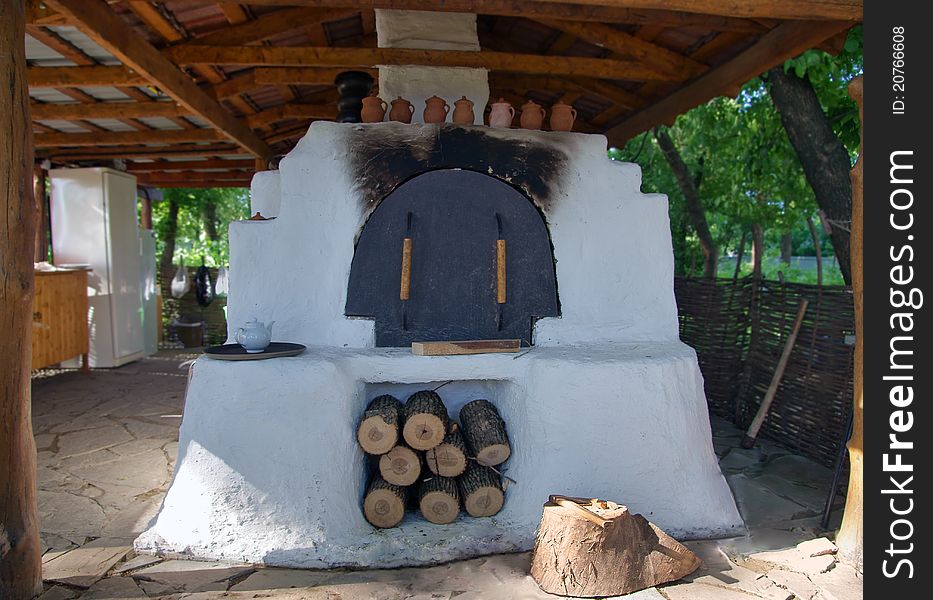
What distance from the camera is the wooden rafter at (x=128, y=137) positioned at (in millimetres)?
6102

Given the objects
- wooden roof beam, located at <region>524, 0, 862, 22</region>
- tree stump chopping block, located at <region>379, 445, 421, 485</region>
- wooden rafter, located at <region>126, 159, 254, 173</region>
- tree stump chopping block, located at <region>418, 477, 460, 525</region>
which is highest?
wooden rafter, located at <region>126, 159, 254, 173</region>

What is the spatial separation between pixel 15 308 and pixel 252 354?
3.14ft

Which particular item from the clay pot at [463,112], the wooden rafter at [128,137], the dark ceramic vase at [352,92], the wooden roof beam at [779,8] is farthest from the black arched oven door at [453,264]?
the wooden rafter at [128,137]

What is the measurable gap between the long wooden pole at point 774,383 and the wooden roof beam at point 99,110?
488 centimetres

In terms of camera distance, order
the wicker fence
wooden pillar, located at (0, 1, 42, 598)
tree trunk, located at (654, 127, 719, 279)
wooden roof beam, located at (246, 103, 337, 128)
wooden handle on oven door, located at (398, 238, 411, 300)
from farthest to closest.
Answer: tree trunk, located at (654, 127, 719, 279) < wooden roof beam, located at (246, 103, 337, 128) < the wicker fence < wooden handle on oven door, located at (398, 238, 411, 300) < wooden pillar, located at (0, 1, 42, 598)

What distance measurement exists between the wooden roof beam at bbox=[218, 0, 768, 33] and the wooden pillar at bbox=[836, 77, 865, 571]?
95 cm

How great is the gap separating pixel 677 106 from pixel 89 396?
573 cm

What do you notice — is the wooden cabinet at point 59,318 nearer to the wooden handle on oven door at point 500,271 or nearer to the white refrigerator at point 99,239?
the white refrigerator at point 99,239

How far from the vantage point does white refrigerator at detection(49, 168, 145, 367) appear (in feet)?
23.3

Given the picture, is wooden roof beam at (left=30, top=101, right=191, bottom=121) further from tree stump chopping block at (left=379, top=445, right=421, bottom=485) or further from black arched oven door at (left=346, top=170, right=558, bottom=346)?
tree stump chopping block at (left=379, top=445, right=421, bottom=485)

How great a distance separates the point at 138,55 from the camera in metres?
3.55

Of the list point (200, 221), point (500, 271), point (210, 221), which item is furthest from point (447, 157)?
point (200, 221)

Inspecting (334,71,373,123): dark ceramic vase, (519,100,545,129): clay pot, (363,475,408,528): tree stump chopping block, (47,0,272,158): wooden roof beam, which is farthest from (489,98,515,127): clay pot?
(363,475,408,528): tree stump chopping block

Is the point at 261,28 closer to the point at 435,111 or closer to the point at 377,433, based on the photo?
the point at 435,111
